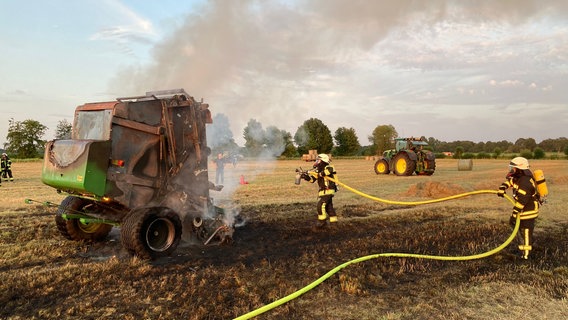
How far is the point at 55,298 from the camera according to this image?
5.35 metres

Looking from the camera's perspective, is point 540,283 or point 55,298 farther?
point 540,283

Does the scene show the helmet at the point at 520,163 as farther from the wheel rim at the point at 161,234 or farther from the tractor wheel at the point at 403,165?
the tractor wheel at the point at 403,165

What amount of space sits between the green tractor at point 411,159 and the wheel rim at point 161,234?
69.5ft

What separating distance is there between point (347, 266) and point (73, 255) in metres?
5.21

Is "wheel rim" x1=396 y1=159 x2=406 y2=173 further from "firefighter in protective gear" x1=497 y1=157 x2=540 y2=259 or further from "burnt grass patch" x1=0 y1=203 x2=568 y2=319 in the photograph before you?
"firefighter in protective gear" x1=497 y1=157 x2=540 y2=259

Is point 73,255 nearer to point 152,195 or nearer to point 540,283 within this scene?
point 152,195

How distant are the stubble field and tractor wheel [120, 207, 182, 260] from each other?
0.72 ft

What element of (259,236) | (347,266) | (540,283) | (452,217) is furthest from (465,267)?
(452,217)

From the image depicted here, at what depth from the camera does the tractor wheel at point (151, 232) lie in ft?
22.4

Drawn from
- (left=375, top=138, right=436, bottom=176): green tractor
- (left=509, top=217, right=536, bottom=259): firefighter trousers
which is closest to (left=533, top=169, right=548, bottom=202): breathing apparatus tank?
(left=509, top=217, right=536, bottom=259): firefighter trousers

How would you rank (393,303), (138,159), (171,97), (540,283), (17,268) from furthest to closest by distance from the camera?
(171,97) < (138,159) < (17,268) < (540,283) < (393,303)

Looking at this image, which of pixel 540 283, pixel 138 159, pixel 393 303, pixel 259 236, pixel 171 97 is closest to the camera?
pixel 393 303

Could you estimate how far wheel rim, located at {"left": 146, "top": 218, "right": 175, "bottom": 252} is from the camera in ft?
23.9

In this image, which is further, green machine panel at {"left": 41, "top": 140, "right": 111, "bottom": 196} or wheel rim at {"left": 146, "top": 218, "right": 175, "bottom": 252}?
wheel rim at {"left": 146, "top": 218, "right": 175, "bottom": 252}
